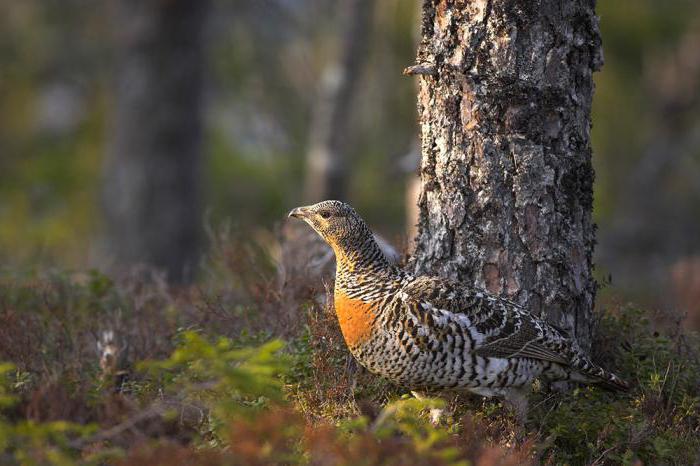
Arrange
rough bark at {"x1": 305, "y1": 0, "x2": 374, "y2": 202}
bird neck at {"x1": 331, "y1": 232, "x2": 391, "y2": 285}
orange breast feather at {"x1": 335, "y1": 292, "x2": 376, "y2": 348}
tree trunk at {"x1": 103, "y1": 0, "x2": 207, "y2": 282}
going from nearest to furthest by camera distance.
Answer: orange breast feather at {"x1": 335, "y1": 292, "x2": 376, "y2": 348}, bird neck at {"x1": 331, "y1": 232, "x2": 391, "y2": 285}, tree trunk at {"x1": 103, "y1": 0, "x2": 207, "y2": 282}, rough bark at {"x1": 305, "y1": 0, "x2": 374, "y2": 202}

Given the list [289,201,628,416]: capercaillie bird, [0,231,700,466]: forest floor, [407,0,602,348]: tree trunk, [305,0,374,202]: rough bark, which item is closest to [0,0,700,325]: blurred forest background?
[305,0,374,202]: rough bark

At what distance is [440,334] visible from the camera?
526 centimetres

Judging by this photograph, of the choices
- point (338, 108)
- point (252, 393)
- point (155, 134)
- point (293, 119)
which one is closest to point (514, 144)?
point (252, 393)

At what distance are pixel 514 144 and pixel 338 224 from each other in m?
1.18

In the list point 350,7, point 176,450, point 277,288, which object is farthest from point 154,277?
point 350,7

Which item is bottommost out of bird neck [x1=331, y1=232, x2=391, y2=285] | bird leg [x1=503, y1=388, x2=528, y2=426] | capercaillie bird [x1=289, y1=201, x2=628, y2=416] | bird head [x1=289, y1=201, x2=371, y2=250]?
bird leg [x1=503, y1=388, x2=528, y2=426]

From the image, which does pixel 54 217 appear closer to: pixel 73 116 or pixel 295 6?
pixel 73 116

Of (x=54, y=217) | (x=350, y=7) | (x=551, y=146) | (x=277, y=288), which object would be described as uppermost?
(x=350, y=7)

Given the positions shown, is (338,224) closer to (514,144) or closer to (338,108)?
(514,144)

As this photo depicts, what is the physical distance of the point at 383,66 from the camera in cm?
2120

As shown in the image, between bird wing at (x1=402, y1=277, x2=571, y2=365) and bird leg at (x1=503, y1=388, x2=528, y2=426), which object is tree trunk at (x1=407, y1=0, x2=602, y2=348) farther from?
bird leg at (x1=503, y1=388, x2=528, y2=426)

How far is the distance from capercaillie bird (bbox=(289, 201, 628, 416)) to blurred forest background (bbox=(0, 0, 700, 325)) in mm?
9320

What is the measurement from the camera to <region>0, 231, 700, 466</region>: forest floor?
385cm

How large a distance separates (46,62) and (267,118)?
4.83m
